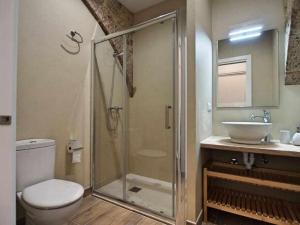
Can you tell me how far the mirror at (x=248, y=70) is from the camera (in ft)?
6.57

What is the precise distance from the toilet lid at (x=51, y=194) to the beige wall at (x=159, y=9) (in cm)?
263

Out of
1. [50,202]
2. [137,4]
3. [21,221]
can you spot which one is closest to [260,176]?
[50,202]

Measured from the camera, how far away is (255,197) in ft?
6.41

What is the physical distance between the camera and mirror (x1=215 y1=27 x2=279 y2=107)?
200cm

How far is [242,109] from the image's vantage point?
84.6 inches

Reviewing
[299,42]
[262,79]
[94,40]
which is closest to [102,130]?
[94,40]

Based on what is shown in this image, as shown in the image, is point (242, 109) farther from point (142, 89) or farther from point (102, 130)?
point (102, 130)

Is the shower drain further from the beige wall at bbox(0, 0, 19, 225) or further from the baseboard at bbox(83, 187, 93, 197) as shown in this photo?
the beige wall at bbox(0, 0, 19, 225)

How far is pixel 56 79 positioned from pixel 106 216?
1555 mm

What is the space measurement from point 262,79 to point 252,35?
0.52 metres

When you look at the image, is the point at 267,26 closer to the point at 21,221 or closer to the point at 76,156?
the point at 76,156

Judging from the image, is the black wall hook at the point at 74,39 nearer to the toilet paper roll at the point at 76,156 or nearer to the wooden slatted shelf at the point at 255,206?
the toilet paper roll at the point at 76,156

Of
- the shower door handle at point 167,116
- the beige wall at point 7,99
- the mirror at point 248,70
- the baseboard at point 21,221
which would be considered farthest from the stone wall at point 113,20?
the baseboard at point 21,221

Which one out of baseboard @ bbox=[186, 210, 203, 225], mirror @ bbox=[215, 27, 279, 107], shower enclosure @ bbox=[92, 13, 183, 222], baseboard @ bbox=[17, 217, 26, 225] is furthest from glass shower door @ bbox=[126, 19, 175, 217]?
baseboard @ bbox=[17, 217, 26, 225]
